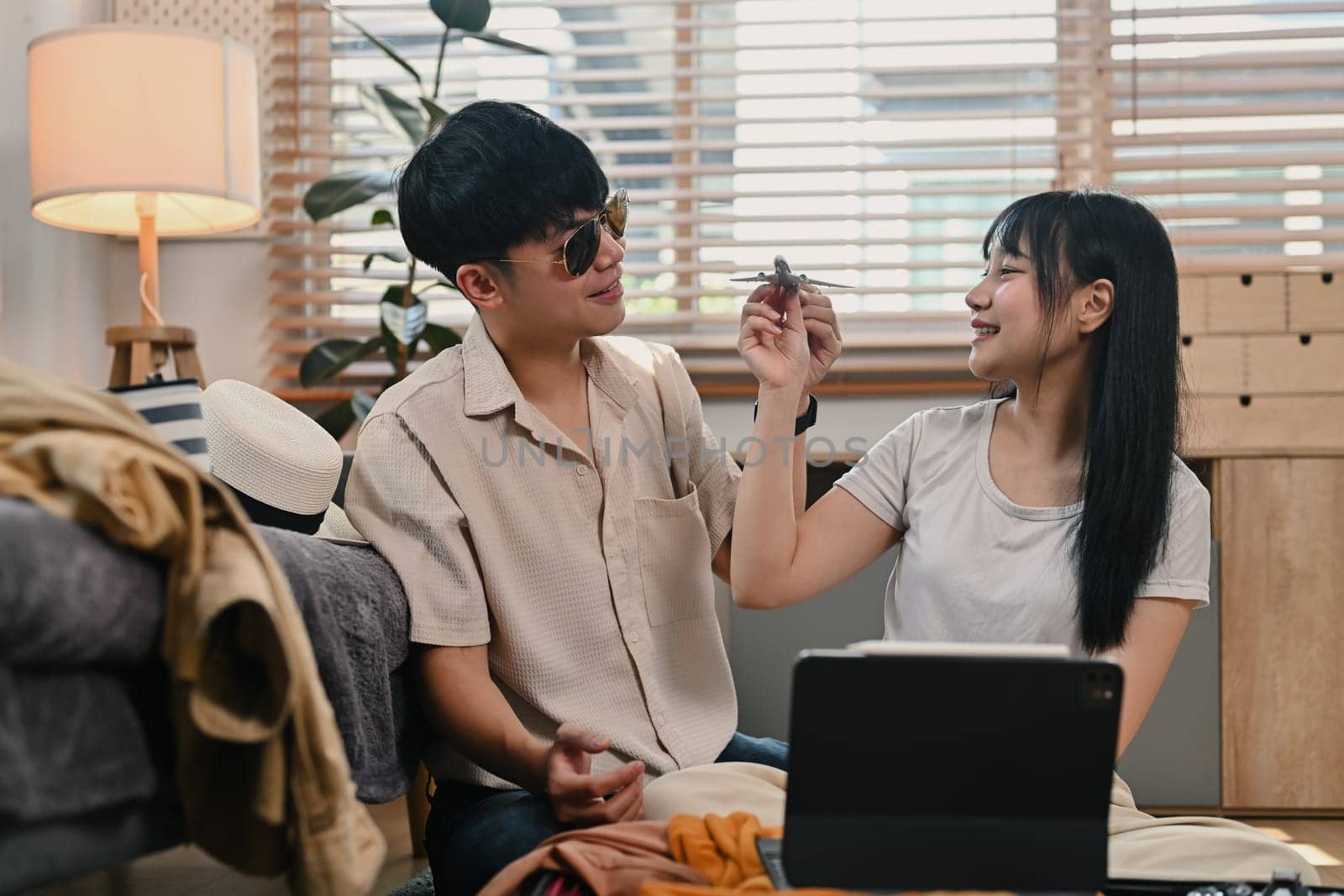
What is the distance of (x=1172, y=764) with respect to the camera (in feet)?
7.51

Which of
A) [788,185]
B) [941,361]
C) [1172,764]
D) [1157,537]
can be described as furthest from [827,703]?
[788,185]

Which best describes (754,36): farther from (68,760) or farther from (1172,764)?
(68,760)

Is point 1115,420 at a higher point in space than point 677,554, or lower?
higher

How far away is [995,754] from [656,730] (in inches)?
21.0

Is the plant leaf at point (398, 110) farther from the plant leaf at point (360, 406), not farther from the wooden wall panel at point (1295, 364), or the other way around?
the wooden wall panel at point (1295, 364)

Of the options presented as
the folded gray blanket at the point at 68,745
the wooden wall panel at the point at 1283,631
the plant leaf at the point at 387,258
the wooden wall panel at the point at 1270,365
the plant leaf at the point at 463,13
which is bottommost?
the wooden wall panel at the point at 1283,631

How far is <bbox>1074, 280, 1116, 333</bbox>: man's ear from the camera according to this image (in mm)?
1368

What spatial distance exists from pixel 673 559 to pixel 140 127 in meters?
1.53

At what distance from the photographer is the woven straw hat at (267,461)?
1422 mm

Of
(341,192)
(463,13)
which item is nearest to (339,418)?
(341,192)

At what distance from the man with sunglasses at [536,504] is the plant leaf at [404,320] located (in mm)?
1125

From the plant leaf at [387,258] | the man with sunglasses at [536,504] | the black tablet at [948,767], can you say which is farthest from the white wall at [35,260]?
the black tablet at [948,767]

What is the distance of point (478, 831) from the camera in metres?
1.22

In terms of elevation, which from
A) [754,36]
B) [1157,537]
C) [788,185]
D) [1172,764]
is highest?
[754,36]
